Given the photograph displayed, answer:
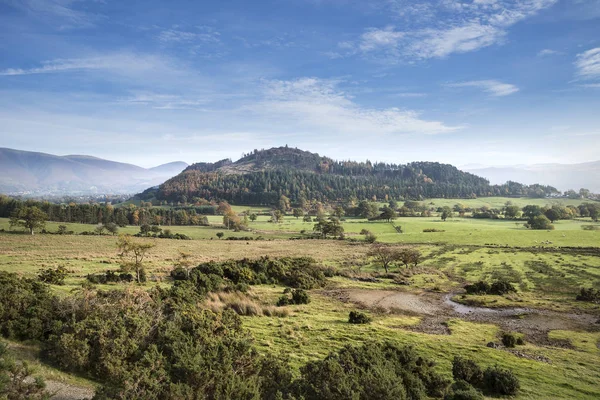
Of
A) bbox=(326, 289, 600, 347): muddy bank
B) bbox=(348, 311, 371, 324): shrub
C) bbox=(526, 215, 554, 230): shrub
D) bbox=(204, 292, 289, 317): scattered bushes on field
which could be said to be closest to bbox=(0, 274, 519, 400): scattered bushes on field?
bbox=(204, 292, 289, 317): scattered bushes on field

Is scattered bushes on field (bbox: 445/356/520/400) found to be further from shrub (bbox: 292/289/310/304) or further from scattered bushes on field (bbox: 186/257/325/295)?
scattered bushes on field (bbox: 186/257/325/295)

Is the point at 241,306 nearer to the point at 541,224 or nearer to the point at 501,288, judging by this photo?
the point at 501,288

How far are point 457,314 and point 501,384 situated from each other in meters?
16.9

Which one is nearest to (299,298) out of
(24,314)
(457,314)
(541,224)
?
(457,314)

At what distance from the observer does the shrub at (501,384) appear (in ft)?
47.2

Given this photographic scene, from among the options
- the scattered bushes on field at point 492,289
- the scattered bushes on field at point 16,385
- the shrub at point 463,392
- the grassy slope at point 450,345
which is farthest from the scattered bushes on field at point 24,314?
the scattered bushes on field at point 492,289

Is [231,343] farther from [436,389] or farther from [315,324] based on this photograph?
[315,324]

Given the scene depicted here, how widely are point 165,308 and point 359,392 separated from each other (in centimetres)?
1179

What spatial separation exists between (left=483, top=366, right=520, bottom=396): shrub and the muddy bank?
383 inches

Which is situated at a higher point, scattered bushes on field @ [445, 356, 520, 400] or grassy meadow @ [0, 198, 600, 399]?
scattered bushes on field @ [445, 356, 520, 400]

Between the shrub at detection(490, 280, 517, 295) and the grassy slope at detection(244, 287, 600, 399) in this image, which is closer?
the grassy slope at detection(244, 287, 600, 399)

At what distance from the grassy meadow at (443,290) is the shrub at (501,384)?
416 millimetres

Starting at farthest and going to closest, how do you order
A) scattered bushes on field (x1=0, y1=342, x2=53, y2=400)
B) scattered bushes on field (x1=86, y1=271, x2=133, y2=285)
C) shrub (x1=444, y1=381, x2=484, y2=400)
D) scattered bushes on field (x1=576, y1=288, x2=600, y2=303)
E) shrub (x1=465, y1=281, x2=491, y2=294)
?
shrub (x1=465, y1=281, x2=491, y2=294), scattered bushes on field (x1=576, y1=288, x2=600, y2=303), scattered bushes on field (x1=86, y1=271, x2=133, y2=285), shrub (x1=444, y1=381, x2=484, y2=400), scattered bushes on field (x1=0, y1=342, x2=53, y2=400)

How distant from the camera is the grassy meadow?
59.6 ft
